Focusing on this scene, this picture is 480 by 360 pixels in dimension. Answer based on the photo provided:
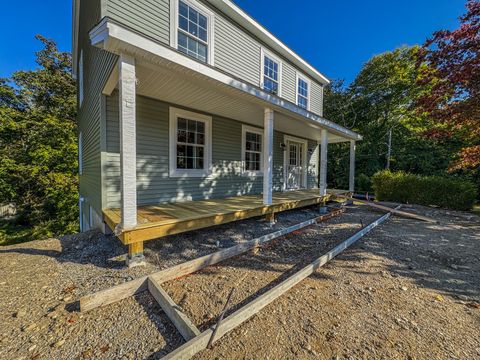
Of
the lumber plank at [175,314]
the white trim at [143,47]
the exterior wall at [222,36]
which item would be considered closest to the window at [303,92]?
the exterior wall at [222,36]

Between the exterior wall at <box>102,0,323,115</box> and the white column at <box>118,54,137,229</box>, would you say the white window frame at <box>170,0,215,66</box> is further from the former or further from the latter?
the white column at <box>118,54,137,229</box>

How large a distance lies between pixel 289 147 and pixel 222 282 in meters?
7.41

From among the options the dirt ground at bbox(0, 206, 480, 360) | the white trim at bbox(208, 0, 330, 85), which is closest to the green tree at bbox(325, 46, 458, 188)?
the white trim at bbox(208, 0, 330, 85)

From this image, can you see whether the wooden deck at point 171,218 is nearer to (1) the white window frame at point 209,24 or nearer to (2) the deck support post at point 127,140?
(2) the deck support post at point 127,140

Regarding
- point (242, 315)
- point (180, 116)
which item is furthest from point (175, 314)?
point (180, 116)

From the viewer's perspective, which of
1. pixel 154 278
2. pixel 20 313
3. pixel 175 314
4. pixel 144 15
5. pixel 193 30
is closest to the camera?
pixel 175 314

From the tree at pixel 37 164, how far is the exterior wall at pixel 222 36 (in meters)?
12.0

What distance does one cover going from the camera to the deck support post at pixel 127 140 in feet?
9.63

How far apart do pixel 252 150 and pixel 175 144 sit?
3084 mm

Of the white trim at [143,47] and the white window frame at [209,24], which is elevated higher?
the white window frame at [209,24]

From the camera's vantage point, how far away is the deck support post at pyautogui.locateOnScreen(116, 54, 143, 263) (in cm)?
294

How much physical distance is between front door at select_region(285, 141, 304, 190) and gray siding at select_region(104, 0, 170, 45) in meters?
6.07

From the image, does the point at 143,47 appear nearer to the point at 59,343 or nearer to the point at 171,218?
the point at 171,218

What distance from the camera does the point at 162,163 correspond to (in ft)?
17.1
